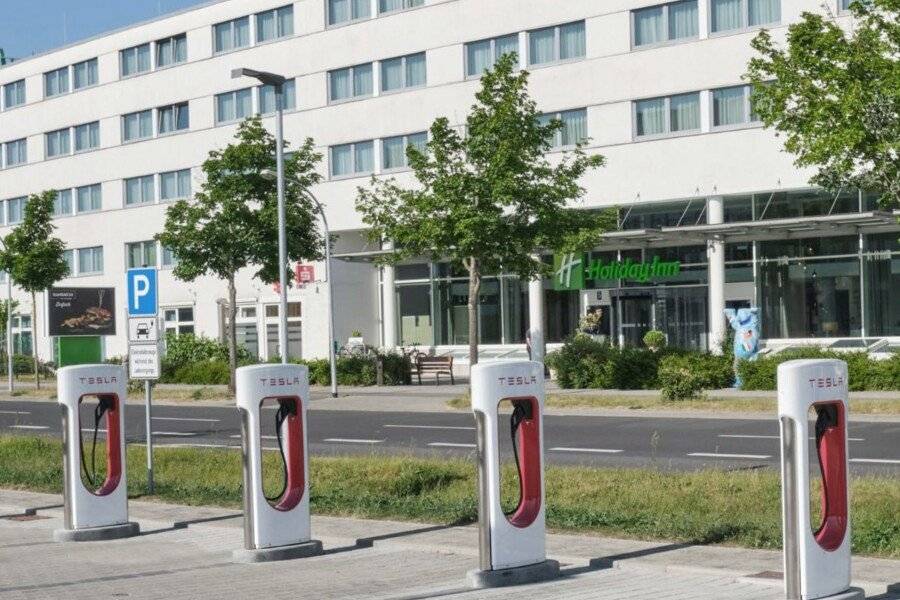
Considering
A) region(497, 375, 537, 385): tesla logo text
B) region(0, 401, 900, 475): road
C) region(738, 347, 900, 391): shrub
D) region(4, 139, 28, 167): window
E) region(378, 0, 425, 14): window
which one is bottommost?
region(0, 401, 900, 475): road

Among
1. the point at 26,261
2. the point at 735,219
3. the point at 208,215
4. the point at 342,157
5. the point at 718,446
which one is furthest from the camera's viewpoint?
the point at 342,157

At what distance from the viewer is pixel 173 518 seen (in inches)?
492

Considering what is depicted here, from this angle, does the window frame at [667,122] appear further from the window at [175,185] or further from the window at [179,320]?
the window at [179,320]

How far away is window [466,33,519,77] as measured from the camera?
44.6 metres

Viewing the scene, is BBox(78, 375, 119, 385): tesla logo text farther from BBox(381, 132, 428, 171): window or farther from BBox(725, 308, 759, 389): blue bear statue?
BBox(381, 132, 428, 171): window

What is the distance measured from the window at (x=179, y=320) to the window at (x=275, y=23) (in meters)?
11.5

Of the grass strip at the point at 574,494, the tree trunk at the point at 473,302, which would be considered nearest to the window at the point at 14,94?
the tree trunk at the point at 473,302

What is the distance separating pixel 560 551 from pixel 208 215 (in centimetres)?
2774

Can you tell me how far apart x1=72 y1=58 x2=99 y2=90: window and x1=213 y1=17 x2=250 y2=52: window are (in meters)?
8.35

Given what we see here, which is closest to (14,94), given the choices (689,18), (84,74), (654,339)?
(84,74)

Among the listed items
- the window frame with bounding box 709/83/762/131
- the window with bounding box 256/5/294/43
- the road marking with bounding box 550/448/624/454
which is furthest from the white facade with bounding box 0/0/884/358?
the road marking with bounding box 550/448/624/454

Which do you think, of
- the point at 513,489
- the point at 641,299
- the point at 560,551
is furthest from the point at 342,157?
the point at 560,551

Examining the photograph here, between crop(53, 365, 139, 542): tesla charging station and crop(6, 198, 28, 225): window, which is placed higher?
crop(6, 198, 28, 225): window

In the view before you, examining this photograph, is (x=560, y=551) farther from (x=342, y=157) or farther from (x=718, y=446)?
(x=342, y=157)
